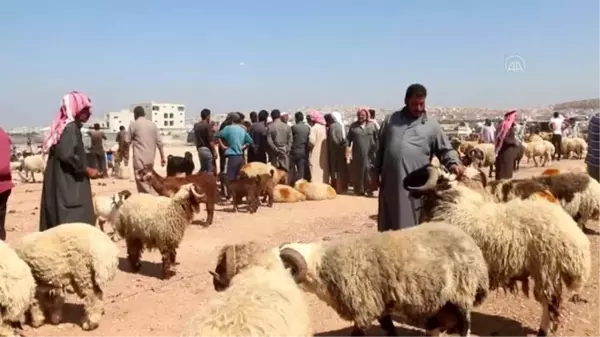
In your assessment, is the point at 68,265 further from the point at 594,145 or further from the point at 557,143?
the point at 557,143

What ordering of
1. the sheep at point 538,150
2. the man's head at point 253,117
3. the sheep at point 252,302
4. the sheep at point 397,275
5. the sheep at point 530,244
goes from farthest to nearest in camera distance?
the sheep at point 538,150 → the man's head at point 253,117 → the sheep at point 530,244 → the sheep at point 397,275 → the sheep at point 252,302

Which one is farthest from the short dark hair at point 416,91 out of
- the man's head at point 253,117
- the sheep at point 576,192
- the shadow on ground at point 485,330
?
the man's head at point 253,117

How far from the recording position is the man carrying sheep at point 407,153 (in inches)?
217

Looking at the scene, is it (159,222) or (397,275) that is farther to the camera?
(159,222)

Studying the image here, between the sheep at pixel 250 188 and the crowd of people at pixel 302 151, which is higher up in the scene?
the crowd of people at pixel 302 151

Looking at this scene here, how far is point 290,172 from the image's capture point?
15141 millimetres

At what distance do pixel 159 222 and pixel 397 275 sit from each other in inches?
161

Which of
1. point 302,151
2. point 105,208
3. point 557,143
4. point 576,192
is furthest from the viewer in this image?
point 557,143

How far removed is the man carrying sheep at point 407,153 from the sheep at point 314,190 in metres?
8.47

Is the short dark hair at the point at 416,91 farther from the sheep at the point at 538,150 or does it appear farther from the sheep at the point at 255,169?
the sheep at the point at 538,150

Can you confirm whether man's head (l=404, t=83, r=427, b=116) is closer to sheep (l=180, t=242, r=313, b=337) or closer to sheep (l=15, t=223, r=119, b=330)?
sheep (l=180, t=242, r=313, b=337)

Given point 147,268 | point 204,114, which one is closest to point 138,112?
point 147,268

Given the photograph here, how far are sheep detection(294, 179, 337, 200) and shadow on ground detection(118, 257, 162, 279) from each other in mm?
6253

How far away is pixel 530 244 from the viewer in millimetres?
4965
